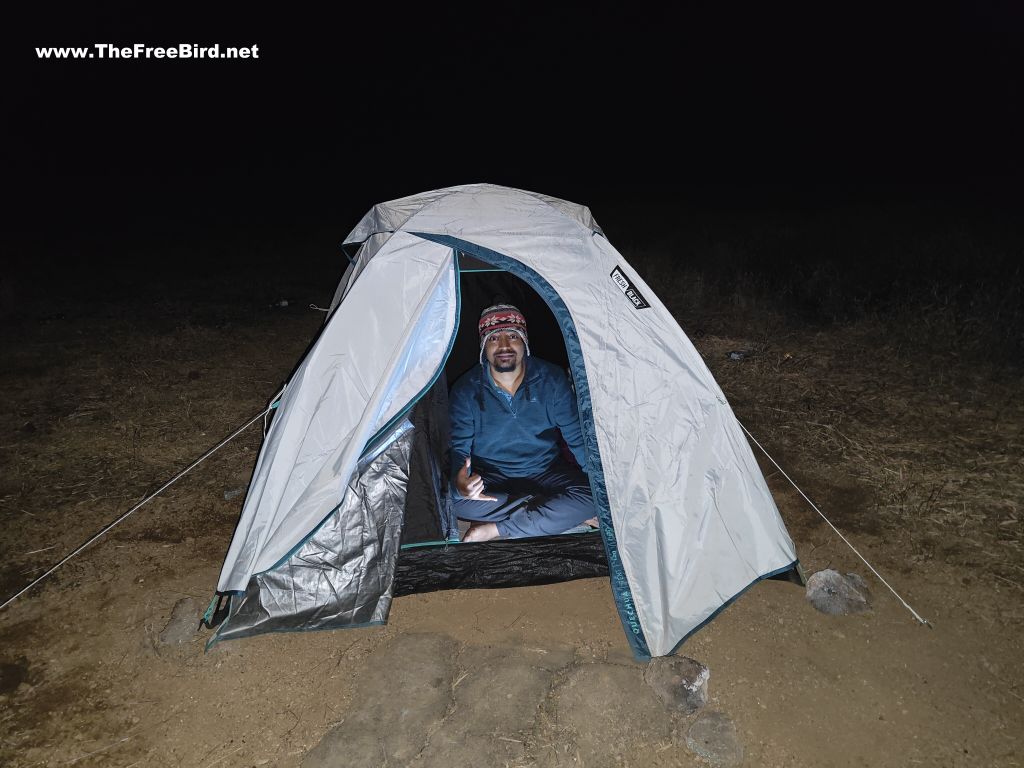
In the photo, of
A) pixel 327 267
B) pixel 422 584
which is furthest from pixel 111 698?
pixel 327 267

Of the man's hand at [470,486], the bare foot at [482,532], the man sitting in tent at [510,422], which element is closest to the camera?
the bare foot at [482,532]

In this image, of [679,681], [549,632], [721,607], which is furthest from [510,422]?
[679,681]

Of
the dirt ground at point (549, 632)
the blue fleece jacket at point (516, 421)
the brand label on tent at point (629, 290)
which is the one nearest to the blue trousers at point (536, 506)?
the blue fleece jacket at point (516, 421)

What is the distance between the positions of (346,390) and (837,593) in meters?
2.79

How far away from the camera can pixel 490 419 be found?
13.2ft

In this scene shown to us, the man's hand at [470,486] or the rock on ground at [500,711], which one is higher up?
the man's hand at [470,486]

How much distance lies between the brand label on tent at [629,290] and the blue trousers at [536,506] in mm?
1147

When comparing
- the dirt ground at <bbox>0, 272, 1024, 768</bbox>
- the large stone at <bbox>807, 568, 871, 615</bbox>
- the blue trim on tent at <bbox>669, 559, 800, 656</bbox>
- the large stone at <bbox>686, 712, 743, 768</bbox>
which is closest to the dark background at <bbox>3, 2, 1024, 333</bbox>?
the dirt ground at <bbox>0, 272, 1024, 768</bbox>

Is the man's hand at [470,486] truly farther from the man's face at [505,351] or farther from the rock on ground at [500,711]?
the rock on ground at [500,711]

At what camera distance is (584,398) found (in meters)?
3.34

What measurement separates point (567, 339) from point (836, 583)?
197 centimetres

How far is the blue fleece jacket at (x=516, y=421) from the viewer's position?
4012 mm

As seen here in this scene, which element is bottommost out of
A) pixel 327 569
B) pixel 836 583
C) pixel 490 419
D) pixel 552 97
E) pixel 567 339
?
pixel 836 583

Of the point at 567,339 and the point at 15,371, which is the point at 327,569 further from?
the point at 15,371
